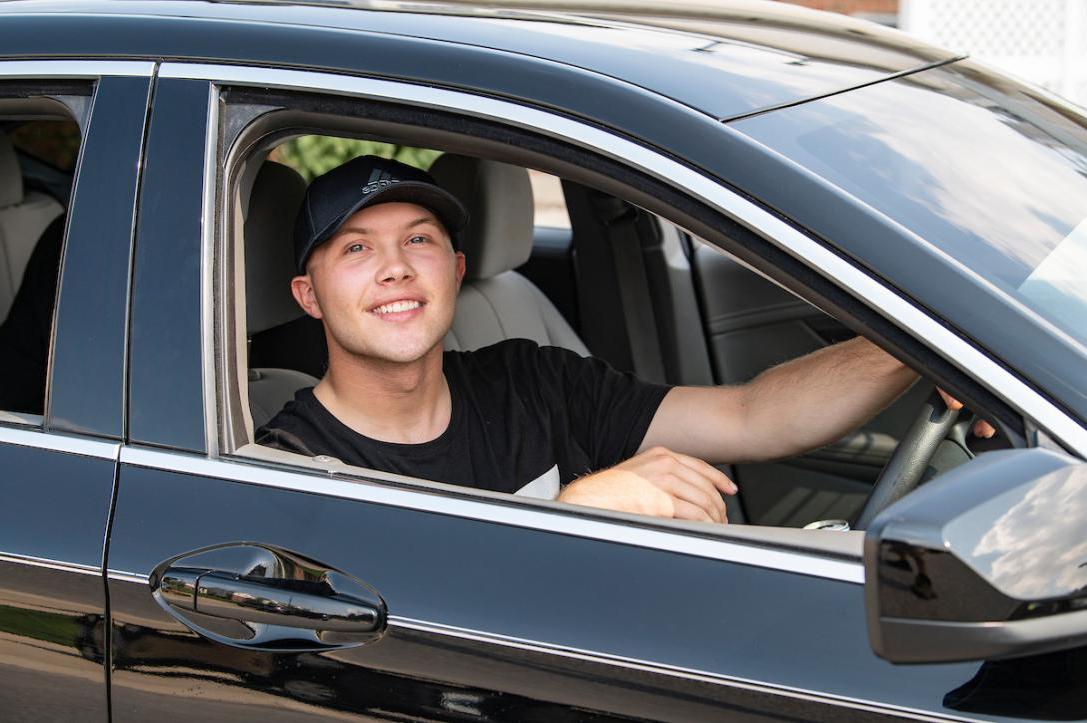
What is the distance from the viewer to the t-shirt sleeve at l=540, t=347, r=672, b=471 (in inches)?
99.1

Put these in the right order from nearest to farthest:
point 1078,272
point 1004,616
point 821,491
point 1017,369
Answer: point 1004,616
point 1017,369
point 1078,272
point 821,491

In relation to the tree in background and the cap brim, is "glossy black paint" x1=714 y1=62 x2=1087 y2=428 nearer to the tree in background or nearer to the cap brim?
the cap brim

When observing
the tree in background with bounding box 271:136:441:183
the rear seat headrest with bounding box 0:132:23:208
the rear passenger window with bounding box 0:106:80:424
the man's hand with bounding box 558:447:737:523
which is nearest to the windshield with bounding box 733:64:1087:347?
the man's hand with bounding box 558:447:737:523

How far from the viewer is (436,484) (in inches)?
67.1

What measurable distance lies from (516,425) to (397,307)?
0.31 meters

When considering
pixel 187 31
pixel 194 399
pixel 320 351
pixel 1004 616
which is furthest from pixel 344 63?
pixel 320 351

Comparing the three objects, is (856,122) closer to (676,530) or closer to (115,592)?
(676,530)

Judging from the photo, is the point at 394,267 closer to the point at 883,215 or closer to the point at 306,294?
the point at 306,294

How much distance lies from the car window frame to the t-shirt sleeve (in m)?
0.82

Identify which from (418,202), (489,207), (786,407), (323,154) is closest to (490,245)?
(489,207)

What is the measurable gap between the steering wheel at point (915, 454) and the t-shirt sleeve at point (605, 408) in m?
0.65

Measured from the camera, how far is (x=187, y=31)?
184cm

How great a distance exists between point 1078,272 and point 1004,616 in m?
0.55

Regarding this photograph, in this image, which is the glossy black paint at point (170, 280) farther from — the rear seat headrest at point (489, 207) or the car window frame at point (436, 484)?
the rear seat headrest at point (489, 207)
